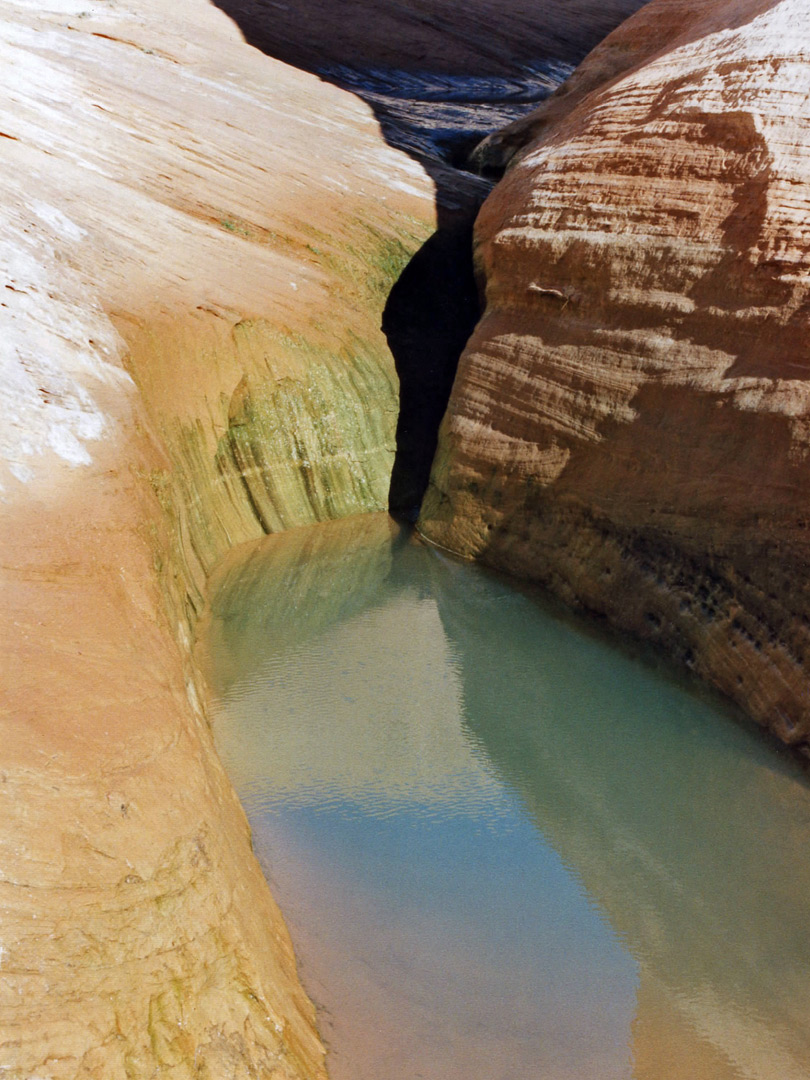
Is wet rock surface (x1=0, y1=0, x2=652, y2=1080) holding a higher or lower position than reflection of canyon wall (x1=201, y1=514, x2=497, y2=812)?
higher

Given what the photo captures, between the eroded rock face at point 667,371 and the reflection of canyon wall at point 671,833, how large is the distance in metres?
0.43

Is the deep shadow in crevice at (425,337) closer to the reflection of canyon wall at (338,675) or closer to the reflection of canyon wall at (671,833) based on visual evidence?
the reflection of canyon wall at (338,675)

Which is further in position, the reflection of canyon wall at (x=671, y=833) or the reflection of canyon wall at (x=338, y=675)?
the reflection of canyon wall at (x=338, y=675)

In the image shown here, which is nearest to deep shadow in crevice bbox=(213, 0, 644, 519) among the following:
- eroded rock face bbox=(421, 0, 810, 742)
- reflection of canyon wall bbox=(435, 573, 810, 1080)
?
eroded rock face bbox=(421, 0, 810, 742)

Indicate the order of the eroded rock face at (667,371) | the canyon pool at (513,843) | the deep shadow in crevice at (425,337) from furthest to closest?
the deep shadow in crevice at (425,337)
the eroded rock face at (667,371)
the canyon pool at (513,843)

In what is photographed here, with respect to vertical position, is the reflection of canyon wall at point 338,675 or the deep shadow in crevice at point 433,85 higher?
the deep shadow in crevice at point 433,85

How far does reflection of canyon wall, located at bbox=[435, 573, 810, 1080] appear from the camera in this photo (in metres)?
3.35

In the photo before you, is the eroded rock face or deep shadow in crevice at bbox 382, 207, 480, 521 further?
deep shadow in crevice at bbox 382, 207, 480, 521

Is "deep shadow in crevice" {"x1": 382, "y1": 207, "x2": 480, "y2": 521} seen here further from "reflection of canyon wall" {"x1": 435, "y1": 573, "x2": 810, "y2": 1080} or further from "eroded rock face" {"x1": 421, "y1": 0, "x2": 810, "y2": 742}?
"reflection of canyon wall" {"x1": 435, "y1": 573, "x2": 810, "y2": 1080}

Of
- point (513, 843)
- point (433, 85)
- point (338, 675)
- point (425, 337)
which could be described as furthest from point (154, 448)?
point (433, 85)

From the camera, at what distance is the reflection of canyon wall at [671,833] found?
11.0 feet

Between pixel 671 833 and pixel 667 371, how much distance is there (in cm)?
262

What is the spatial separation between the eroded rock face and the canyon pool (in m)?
0.44

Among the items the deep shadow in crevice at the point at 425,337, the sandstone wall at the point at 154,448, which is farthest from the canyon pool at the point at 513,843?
the deep shadow in crevice at the point at 425,337
